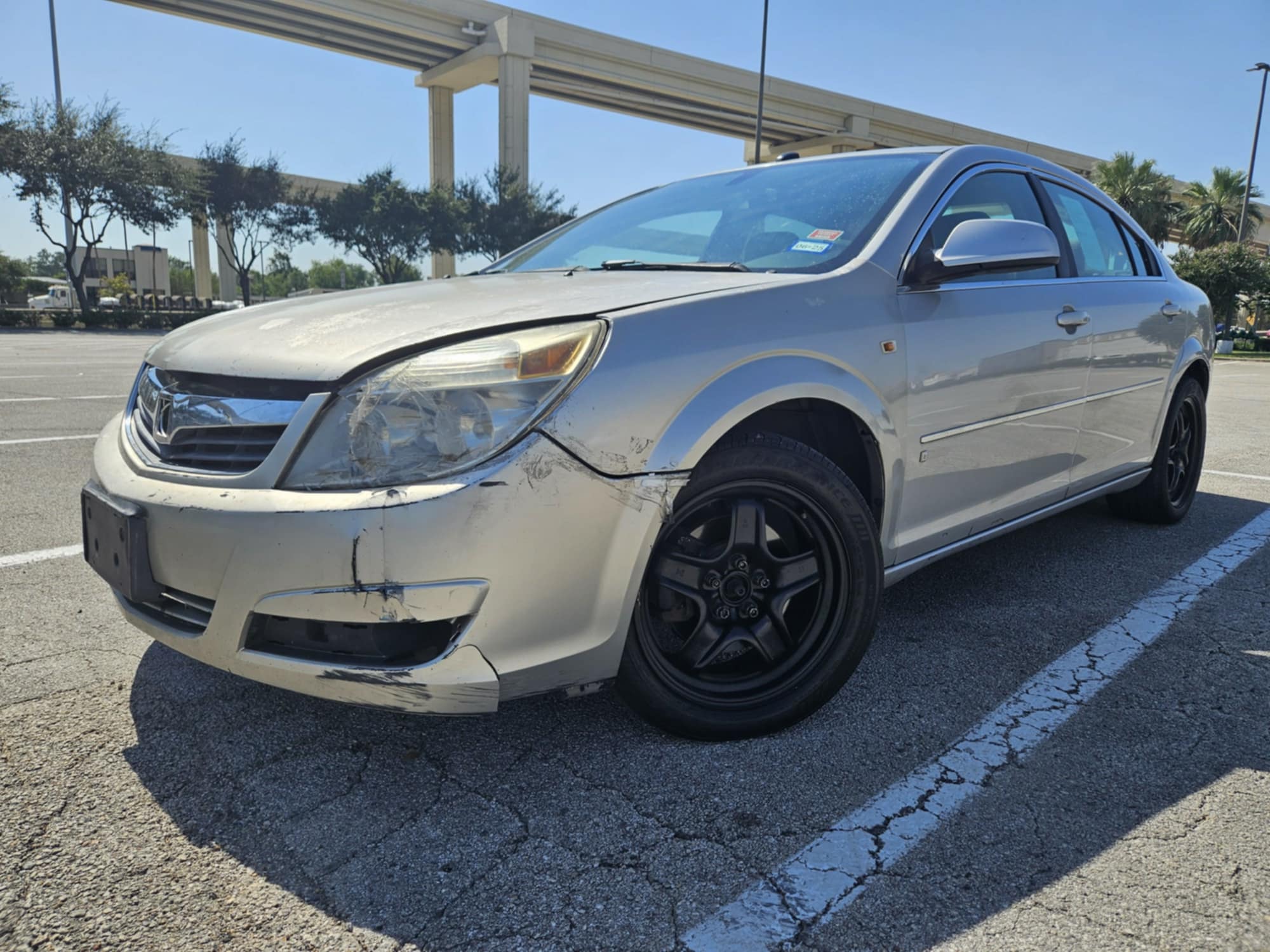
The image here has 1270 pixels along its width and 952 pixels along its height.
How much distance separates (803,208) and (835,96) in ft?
161

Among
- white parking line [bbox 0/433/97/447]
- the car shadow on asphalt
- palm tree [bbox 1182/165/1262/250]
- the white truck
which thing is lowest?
the car shadow on asphalt

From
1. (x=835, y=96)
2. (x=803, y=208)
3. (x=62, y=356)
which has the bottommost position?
(x=62, y=356)

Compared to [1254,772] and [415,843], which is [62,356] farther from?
[1254,772]

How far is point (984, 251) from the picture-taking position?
102 inches

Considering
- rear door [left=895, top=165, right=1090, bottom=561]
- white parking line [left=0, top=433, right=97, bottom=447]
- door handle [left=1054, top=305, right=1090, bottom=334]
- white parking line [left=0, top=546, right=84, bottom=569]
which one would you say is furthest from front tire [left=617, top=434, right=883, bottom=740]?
white parking line [left=0, top=433, right=97, bottom=447]

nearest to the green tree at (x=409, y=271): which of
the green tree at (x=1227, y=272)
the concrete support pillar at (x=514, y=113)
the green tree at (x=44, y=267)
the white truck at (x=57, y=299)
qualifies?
the concrete support pillar at (x=514, y=113)

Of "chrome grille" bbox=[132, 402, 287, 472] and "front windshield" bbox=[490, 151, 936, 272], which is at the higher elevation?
"front windshield" bbox=[490, 151, 936, 272]

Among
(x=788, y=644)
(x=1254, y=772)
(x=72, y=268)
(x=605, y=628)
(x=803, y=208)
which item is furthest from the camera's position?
(x=72, y=268)

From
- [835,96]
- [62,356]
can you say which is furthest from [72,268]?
[835,96]

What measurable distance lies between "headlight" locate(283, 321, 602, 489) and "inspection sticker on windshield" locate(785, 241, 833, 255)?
1027 mm

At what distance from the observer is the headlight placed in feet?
5.86

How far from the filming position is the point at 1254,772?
212 centimetres

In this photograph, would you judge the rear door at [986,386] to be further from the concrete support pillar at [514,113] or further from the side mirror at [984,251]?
the concrete support pillar at [514,113]

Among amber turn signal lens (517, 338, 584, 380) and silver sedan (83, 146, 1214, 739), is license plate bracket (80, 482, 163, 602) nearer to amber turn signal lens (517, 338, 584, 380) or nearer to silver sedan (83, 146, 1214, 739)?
silver sedan (83, 146, 1214, 739)
